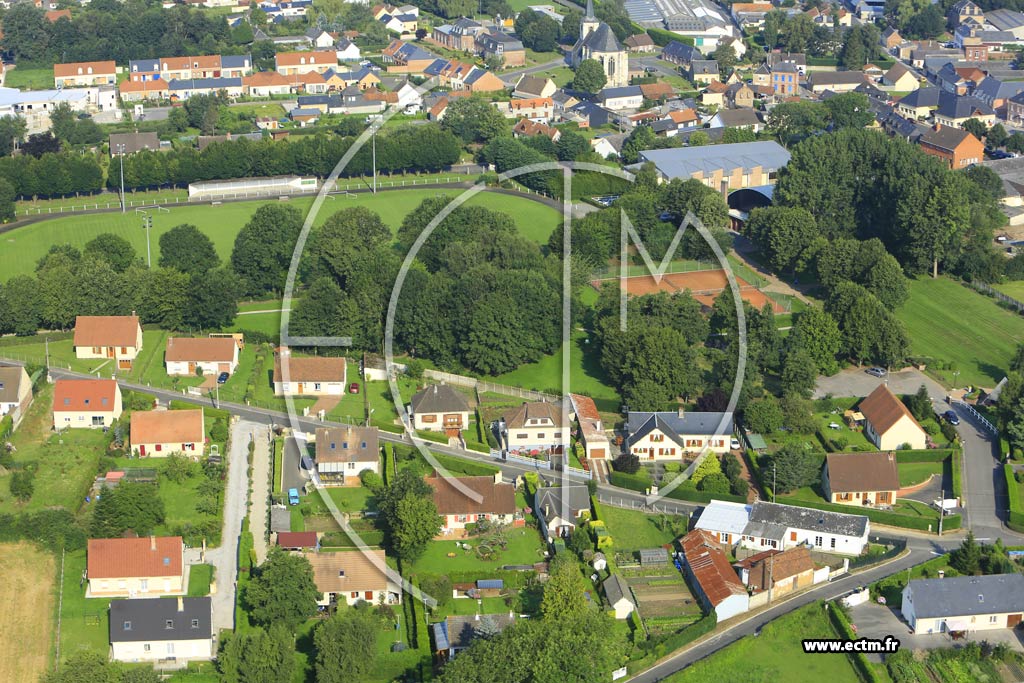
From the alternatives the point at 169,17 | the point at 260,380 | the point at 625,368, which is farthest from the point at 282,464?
the point at 169,17

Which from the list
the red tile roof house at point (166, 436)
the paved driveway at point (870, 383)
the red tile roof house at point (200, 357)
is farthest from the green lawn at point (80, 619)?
the paved driveway at point (870, 383)

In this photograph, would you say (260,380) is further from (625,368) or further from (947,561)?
(947,561)

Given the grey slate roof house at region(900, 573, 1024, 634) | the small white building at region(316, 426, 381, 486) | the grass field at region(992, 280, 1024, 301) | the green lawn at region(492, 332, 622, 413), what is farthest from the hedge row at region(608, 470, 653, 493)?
the grass field at region(992, 280, 1024, 301)

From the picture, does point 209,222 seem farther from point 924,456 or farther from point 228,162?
point 924,456

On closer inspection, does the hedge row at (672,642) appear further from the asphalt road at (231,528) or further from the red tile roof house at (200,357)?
the red tile roof house at (200,357)

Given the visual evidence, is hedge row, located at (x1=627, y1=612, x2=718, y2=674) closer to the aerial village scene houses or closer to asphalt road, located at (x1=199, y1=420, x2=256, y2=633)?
the aerial village scene houses

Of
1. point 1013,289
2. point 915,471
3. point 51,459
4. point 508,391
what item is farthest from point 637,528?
point 1013,289
